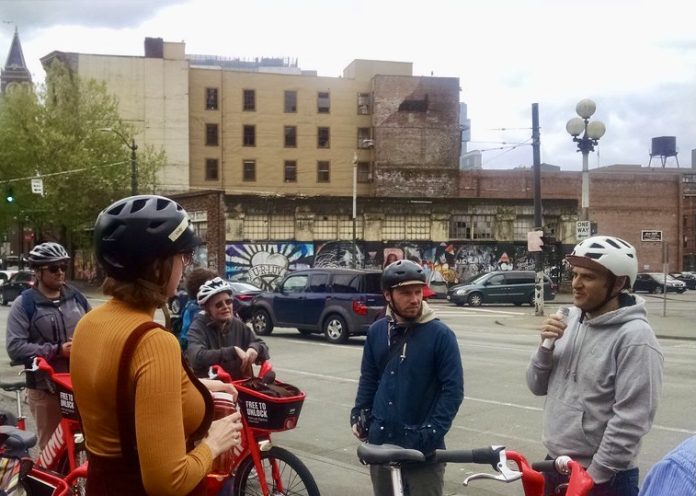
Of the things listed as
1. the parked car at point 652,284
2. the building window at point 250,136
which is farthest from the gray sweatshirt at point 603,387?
the building window at point 250,136

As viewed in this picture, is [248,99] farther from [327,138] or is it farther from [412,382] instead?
[412,382]

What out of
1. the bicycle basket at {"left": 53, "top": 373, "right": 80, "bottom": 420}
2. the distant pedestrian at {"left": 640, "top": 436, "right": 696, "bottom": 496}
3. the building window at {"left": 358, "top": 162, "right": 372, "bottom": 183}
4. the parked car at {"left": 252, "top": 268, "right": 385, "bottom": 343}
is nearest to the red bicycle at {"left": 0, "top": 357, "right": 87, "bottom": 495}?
the bicycle basket at {"left": 53, "top": 373, "right": 80, "bottom": 420}

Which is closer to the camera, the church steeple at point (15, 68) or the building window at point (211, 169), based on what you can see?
the building window at point (211, 169)

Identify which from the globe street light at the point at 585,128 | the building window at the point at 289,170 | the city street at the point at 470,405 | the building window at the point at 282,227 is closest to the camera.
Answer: the city street at the point at 470,405

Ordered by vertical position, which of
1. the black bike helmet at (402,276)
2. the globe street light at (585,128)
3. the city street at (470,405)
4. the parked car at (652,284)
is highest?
the globe street light at (585,128)

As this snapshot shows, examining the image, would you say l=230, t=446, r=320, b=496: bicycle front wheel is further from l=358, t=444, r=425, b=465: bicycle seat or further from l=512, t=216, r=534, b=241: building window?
l=512, t=216, r=534, b=241: building window

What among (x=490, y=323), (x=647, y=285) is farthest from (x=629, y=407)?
(x=647, y=285)

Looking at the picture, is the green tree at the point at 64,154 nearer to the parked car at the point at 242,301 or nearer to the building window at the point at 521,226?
the building window at the point at 521,226

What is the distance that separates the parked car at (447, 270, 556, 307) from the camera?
3547 cm

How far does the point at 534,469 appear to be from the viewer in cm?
290

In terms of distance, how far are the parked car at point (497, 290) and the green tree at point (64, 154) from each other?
851 inches

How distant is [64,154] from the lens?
44.4 meters

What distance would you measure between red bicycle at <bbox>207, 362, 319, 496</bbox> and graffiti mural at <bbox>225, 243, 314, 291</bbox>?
36.7 metres

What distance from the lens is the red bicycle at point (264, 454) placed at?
456cm
